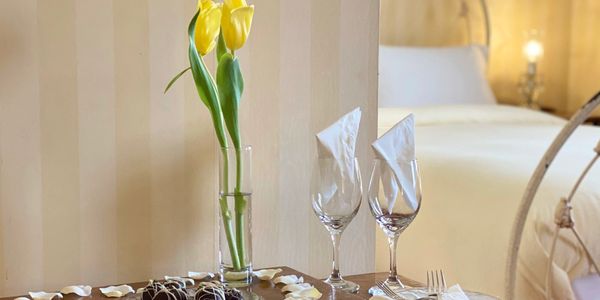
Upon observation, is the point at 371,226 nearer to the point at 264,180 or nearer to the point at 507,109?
the point at 264,180

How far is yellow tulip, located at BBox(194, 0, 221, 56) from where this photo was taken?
1.02 m

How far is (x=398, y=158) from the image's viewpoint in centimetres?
116

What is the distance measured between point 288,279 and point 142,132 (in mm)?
314

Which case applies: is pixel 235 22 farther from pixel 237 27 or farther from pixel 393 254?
pixel 393 254

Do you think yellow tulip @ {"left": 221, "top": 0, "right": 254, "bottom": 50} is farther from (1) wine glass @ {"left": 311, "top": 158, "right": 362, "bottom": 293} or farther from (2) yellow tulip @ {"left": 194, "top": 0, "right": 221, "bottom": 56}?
(1) wine glass @ {"left": 311, "top": 158, "right": 362, "bottom": 293}

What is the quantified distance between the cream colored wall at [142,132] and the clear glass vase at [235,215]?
12 centimetres

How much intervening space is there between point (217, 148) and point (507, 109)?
2.53 m

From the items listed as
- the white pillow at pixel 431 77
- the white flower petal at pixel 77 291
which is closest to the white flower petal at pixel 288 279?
the white flower petal at pixel 77 291

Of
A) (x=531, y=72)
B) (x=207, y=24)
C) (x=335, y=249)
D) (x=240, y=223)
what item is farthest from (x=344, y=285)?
(x=531, y=72)

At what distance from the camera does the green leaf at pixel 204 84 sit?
1069 mm

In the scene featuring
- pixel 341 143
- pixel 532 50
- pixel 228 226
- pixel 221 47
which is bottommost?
pixel 228 226

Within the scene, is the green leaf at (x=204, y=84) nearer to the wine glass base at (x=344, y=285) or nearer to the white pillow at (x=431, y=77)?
the wine glass base at (x=344, y=285)

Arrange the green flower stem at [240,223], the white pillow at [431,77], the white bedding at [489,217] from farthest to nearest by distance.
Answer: the white pillow at [431,77], the white bedding at [489,217], the green flower stem at [240,223]

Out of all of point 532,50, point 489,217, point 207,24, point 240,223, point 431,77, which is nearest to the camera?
point 207,24
